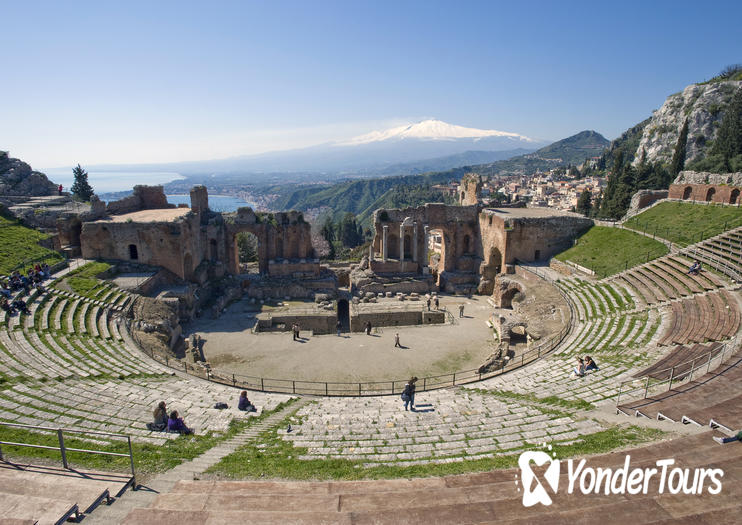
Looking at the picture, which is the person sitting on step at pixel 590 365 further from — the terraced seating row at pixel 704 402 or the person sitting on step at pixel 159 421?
the person sitting on step at pixel 159 421

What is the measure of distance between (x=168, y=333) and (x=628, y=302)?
84.7 ft

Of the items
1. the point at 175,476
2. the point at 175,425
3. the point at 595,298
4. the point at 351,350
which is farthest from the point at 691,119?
the point at 175,476

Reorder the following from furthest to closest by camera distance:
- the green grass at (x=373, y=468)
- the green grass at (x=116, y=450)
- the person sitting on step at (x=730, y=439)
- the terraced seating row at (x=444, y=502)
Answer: the green grass at (x=373, y=468) < the green grass at (x=116, y=450) < the person sitting on step at (x=730, y=439) < the terraced seating row at (x=444, y=502)

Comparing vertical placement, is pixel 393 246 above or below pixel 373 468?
above

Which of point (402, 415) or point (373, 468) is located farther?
point (402, 415)

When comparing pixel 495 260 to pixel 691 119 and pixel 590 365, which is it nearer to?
pixel 590 365

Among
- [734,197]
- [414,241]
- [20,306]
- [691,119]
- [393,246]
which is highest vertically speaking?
[691,119]

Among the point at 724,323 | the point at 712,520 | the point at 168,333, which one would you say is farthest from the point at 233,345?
the point at 724,323

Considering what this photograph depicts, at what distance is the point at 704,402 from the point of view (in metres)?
10.6

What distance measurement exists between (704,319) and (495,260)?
62.1ft

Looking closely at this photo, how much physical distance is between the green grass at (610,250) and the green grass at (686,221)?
1.30 meters

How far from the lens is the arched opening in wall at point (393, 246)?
1473 inches

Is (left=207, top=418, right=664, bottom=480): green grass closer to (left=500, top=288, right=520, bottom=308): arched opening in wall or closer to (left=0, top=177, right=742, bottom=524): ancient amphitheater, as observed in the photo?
(left=0, top=177, right=742, bottom=524): ancient amphitheater

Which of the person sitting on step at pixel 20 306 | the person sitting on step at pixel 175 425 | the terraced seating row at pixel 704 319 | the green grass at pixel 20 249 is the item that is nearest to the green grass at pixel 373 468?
the person sitting on step at pixel 175 425
